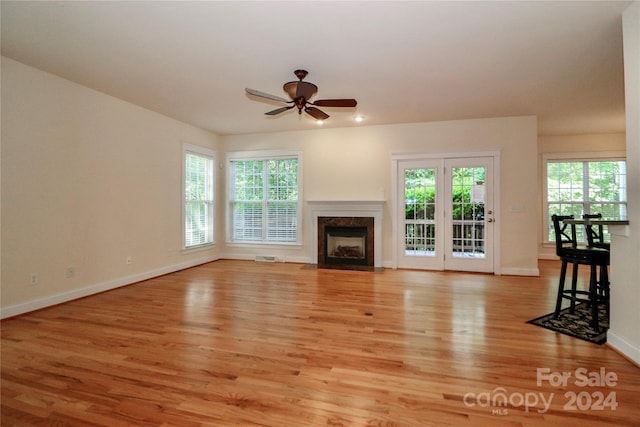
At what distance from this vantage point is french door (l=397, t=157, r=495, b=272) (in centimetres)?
503

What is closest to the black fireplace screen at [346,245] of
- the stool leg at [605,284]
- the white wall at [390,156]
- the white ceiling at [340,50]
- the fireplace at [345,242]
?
the fireplace at [345,242]

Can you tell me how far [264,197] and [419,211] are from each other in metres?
3.17

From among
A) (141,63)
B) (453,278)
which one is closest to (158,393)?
(141,63)

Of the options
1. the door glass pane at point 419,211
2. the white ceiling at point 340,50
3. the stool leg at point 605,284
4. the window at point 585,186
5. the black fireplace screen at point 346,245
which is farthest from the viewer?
the window at point 585,186

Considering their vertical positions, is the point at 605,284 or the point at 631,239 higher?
the point at 631,239

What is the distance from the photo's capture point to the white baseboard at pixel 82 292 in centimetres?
302

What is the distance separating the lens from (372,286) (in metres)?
4.16

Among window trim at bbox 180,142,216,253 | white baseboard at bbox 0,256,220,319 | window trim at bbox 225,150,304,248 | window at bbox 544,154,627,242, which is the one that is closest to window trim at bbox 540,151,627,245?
window at bbox 544,154,627,242

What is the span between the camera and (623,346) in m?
2.19

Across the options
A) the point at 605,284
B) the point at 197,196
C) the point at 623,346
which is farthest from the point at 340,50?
the point at 197,196

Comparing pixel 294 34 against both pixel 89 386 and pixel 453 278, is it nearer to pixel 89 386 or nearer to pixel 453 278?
pixel 89 386

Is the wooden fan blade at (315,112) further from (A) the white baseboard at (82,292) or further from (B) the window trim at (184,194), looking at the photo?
(A) the white baseboard at (82,292)

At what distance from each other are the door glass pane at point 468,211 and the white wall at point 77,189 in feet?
16.6

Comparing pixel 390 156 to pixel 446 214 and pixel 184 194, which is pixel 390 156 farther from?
pixel 184 194
